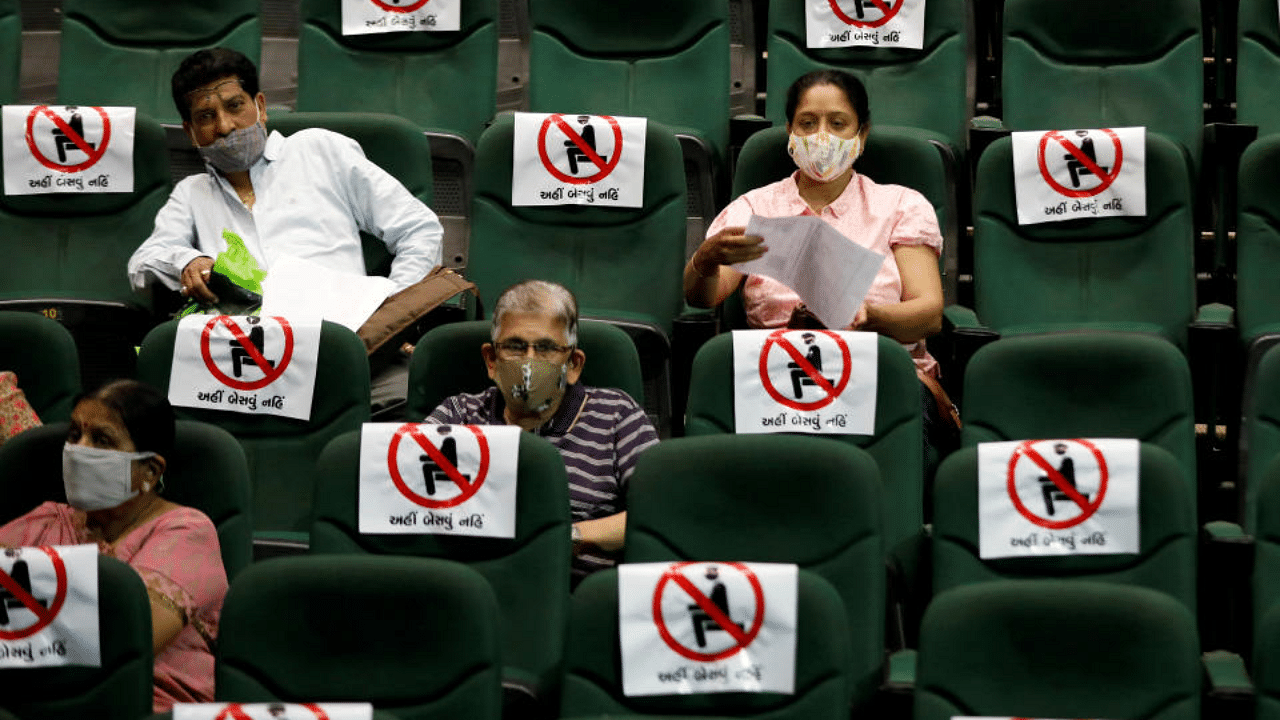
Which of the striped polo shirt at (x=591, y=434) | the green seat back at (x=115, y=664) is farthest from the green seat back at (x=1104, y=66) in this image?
the green seat back at (x=115, y=664)

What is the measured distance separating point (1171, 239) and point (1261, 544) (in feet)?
3.68

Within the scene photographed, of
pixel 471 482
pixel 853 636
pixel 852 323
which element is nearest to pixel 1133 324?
pixel 852 323

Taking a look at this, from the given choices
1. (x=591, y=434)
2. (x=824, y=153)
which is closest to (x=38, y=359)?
(x=591, y=434)

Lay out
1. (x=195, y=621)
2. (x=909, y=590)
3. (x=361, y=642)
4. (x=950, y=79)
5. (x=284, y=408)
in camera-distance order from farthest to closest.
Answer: (x=950, y=79) → (x=284, y=408) → (x=909, y=590) → (x=195, y=621) → (x=361, y=642)

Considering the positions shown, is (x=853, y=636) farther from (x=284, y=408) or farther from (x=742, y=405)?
(x=284, y=408)

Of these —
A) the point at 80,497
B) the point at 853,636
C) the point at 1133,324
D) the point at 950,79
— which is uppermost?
the point at 950,79

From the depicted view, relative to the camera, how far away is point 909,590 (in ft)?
9.48

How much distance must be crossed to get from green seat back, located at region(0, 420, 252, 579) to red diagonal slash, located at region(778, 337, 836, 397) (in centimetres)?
88

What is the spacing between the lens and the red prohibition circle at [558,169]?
12.0ft

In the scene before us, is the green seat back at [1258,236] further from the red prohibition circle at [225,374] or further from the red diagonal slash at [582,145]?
the red prohibition circle at [225,374]

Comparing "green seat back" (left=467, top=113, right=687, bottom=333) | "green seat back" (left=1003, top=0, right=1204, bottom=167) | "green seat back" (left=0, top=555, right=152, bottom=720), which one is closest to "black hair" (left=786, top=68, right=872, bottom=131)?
"green seat back" (left=467, top=113, right=687, bottom=333)

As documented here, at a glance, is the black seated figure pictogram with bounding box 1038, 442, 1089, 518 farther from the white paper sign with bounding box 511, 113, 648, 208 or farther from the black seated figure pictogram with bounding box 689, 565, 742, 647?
the white paper sign with bounding box 511, 113, 648, 208

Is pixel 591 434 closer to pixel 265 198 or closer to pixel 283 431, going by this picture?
pixel 283 431

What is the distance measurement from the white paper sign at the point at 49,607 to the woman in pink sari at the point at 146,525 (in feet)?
0.50
